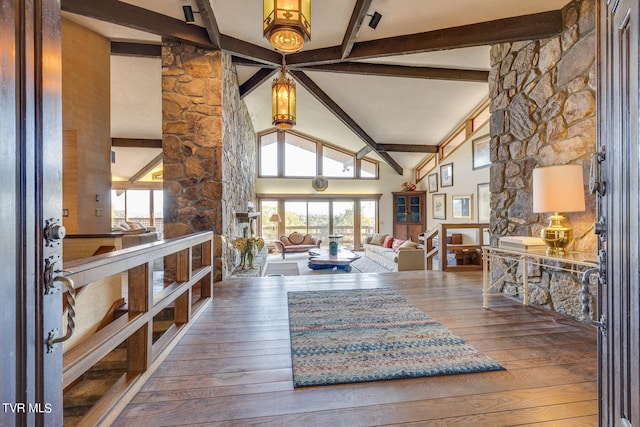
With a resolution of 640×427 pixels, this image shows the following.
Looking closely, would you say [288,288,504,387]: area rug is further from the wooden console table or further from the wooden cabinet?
the wooden cabinet

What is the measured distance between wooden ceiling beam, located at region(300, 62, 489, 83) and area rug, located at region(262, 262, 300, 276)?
4.29 meters

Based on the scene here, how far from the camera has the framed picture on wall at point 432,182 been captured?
9172 millimetres

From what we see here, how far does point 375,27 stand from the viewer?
3355mm

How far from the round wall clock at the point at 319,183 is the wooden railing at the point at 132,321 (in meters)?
7.60

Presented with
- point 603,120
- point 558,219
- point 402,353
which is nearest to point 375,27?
point 558,219

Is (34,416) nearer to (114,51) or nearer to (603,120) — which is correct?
(603,120)

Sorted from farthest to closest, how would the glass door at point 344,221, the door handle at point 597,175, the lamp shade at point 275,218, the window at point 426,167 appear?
the glass door at point 344,221 < the lamp shade at point 275,218 < the window at point 426,167 < the door handle at point 597,175

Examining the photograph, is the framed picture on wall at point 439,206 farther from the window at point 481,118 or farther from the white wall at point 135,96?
the white wall at point 135,96

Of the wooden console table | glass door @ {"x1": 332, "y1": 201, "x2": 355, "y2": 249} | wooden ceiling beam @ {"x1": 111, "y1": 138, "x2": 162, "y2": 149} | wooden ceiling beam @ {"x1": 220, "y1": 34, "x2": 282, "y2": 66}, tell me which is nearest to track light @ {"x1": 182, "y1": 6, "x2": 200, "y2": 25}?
wooden ceiling beam @ {"x1": 220, "y1": 34, "x2": 282, "y2": 66}

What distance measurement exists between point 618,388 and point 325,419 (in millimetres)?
1110

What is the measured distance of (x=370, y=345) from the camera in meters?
2.10

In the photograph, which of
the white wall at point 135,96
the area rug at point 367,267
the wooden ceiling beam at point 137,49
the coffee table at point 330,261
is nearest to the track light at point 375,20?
the wooden ceiling beam at point 137,49

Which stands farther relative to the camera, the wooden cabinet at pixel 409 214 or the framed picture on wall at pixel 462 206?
the wooden cabinet at pixel 409 214

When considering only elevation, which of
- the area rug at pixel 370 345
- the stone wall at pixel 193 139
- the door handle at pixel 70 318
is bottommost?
the area rug at pixel 370 345
